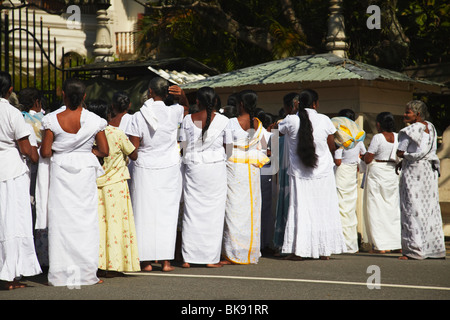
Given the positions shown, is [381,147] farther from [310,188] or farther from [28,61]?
[28,61]

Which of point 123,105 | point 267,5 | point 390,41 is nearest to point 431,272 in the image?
point 123,105

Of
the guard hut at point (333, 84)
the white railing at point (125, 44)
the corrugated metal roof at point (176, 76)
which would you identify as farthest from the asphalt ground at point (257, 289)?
the white railing at point (125, 44)

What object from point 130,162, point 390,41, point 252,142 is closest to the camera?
point 130,162

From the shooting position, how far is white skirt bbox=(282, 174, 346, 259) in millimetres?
8891

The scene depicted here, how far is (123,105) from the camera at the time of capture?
8.29m

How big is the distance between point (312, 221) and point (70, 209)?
324 cm

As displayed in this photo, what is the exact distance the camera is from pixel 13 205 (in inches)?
263

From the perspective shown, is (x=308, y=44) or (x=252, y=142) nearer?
(x=252, y=142)

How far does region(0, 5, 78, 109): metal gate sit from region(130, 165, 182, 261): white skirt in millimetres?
1540

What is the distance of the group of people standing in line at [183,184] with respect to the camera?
22.4 ft

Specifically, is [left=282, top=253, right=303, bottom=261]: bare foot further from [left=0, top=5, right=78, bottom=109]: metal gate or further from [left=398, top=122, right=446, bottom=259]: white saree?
[left=0, top=5, right=78, bottom=109]: metal gate

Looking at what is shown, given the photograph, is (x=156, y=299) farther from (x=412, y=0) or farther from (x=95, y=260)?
(x=412, y=0)

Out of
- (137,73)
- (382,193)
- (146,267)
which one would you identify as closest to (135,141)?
(146,267)

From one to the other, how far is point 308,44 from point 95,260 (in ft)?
40.8
